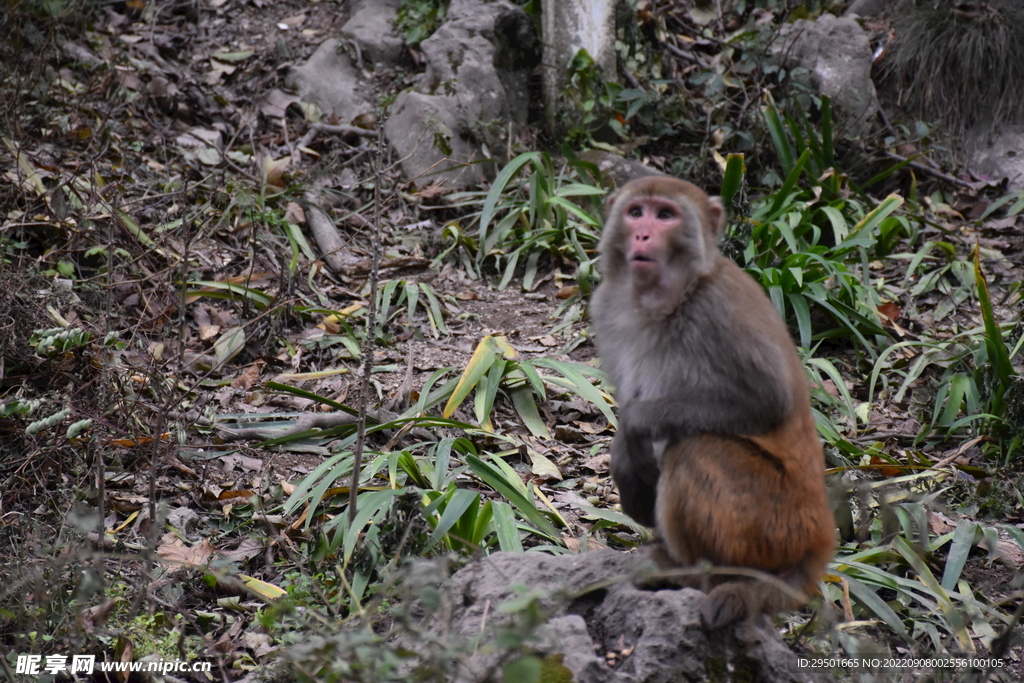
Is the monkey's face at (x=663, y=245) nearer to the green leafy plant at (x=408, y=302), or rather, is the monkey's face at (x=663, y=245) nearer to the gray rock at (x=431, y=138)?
the green leafy plant at (x=408, y=302)

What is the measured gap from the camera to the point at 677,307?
2.99 meters

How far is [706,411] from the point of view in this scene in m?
2.83

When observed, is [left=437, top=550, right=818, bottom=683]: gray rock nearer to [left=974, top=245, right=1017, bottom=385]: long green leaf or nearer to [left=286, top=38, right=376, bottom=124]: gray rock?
[left=974, top=245, right=1017, bottom=385]: long green leaf

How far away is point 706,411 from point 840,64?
5.40 m

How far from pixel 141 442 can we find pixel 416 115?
12.0 ft

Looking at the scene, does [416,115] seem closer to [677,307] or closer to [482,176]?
[482,176]

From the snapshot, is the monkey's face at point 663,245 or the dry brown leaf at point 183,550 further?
the dry brown leaf at point 183,550

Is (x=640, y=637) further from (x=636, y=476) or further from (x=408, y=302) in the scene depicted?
(x=408, y=302)

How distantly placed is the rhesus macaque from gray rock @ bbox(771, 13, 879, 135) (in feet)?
15.0

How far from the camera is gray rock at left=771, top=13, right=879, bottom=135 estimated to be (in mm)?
7117

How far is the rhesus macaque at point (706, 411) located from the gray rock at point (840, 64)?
4.57 meters

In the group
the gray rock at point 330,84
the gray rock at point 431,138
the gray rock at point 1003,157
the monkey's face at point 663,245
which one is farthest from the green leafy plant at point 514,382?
the gray rock at point 1003,157

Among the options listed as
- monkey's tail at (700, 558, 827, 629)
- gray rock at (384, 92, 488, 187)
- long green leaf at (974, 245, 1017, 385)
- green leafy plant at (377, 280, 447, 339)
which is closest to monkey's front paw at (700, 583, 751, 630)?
monkey's tail at (700, 558, 827, 629)

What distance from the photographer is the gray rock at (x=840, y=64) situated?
7.12 m
